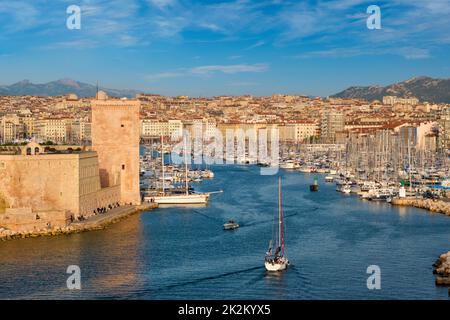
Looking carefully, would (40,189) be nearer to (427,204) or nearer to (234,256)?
(234,256)

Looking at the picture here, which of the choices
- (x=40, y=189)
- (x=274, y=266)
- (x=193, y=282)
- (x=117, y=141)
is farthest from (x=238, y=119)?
(x=193, y=282)

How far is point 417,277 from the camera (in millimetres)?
10039

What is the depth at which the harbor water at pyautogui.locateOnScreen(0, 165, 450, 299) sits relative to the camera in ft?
30.4

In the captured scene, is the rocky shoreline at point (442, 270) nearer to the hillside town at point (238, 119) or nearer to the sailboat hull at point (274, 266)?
the sailboat hull at point (274, 266)

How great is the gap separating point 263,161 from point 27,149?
2450 centimetres

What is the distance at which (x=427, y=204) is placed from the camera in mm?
18172

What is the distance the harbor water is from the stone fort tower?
1.11 metres

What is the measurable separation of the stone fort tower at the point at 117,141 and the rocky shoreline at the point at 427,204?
6.78 meters

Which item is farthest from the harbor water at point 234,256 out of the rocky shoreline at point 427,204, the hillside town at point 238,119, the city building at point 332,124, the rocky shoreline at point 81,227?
the city building at point 332,124

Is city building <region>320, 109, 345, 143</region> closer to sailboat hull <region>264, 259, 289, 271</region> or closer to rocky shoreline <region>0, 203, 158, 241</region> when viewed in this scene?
rocky shoreline <region>0, 203, 158, 241</region>

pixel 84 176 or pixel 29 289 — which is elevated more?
pixel 84 176
